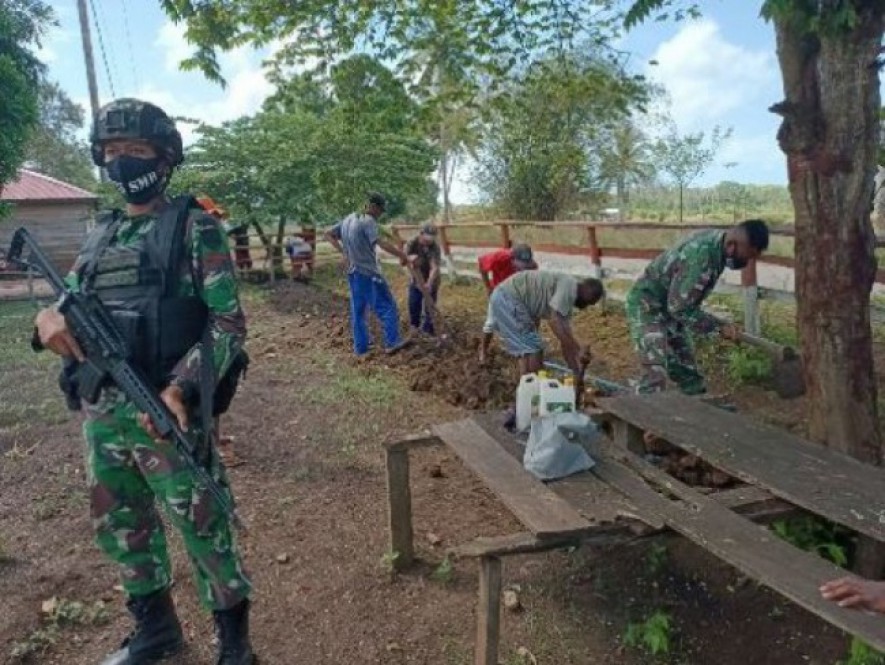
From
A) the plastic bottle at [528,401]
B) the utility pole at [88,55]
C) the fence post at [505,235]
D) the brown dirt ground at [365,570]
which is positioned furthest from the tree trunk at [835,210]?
the utility pole at [88,55]

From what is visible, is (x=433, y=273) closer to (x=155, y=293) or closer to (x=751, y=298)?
(x=751, y=298)

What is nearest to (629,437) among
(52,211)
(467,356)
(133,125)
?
(133,125)

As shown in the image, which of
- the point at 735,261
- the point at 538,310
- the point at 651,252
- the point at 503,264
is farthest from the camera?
the point at 651,252

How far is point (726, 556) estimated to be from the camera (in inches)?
88.1

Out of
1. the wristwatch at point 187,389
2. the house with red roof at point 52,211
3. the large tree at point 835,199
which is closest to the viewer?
the wristwatch at point 187,389

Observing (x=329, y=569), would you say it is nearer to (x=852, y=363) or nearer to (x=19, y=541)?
(x=19, y=541)

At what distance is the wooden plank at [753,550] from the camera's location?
6.22 ft

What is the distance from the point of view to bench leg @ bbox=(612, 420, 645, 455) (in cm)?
378

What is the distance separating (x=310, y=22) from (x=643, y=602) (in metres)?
4.78

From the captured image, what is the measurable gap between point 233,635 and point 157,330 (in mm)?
1086

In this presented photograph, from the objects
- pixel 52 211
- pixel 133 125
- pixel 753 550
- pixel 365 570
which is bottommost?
pixel 365 570

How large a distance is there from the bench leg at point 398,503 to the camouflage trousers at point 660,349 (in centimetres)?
198

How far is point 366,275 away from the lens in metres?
7.60

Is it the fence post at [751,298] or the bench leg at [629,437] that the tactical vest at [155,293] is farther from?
the fence post at [751,298]
